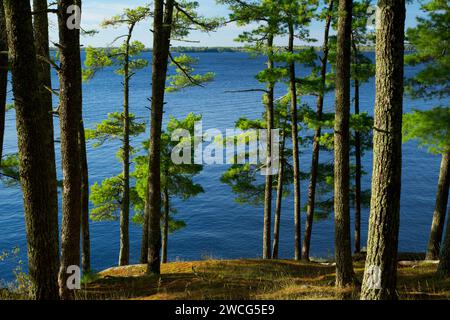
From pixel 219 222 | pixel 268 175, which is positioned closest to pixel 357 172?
pixel 268 175

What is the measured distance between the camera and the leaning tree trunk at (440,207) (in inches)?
564

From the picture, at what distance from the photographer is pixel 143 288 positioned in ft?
32.1

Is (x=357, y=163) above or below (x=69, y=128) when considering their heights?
below

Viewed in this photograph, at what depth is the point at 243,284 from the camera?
1014 centimetres

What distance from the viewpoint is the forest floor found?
8.45m

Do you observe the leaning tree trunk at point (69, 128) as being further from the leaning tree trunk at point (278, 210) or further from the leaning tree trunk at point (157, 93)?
the leaning tree trunk at point (278, 210)

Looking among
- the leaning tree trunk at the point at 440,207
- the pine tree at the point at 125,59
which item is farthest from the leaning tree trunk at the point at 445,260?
the pine tree at the point at 125,59

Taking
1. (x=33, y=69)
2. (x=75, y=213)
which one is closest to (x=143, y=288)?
(x=75, y=213)

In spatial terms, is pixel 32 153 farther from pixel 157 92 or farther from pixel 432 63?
pixel 432 63

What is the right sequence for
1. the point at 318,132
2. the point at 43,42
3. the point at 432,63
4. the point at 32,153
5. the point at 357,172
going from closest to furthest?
the point at 32,153, the point at 43,42, the point at 432,63, the point at 318,132, the point at 357,172

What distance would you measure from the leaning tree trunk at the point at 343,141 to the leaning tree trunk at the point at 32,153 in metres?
5.72

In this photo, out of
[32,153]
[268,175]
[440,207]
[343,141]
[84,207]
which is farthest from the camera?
[268,175]

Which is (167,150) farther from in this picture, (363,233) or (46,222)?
(363,233)

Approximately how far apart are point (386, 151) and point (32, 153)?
515 cm
